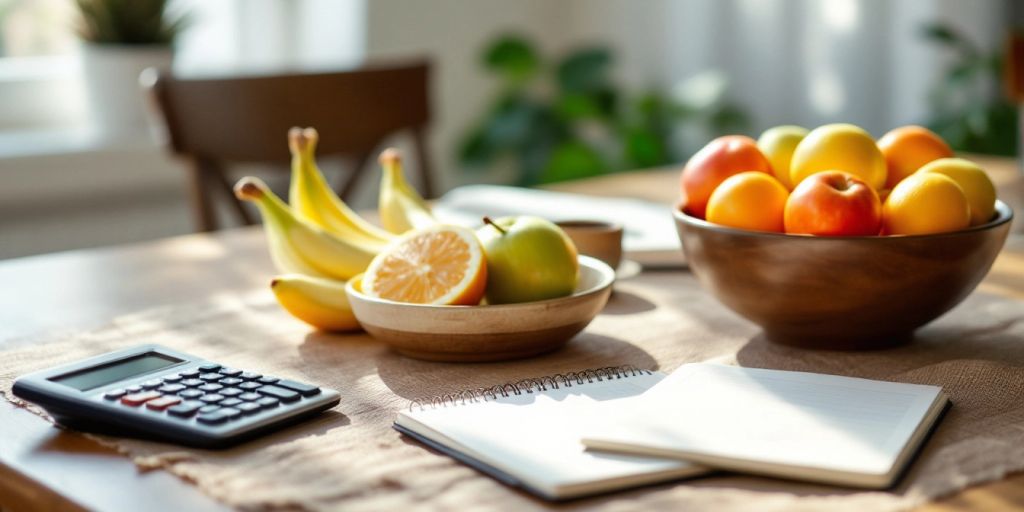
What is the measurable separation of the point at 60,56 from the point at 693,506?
2505mm

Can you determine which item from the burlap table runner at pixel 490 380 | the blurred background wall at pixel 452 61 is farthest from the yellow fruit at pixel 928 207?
the blurred background wall at pixel 452 61

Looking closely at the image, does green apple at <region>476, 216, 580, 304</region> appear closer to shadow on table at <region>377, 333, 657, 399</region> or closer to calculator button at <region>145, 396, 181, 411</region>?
shadow on table at <region>377, 333, 657, 399</region>

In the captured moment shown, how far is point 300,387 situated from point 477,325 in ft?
0.48

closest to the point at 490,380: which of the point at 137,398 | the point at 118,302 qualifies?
the point at 137,398

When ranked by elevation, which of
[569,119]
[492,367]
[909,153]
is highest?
[909,153]

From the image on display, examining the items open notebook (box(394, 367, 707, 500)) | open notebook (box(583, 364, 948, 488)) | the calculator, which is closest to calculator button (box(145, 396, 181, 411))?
the calculator

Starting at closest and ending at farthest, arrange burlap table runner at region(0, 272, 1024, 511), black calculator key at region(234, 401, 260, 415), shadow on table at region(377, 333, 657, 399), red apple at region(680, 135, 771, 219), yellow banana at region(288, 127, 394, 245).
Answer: burlap table runner at region(0, 272, 1024, 511) < black calculator key at region(234, 401, 260, 415) < shadow on table at region(377, 333, 657, 399) < red apple at region(680, 135, 771, 219) < yellow banana at region(288, 127, 394, 245)

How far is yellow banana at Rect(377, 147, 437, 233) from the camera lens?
1.16 m

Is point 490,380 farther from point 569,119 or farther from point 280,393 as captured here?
point 569,119

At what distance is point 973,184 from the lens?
2.92 ft

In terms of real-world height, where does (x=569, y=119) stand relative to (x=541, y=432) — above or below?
below

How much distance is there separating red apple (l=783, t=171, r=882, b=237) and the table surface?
0.25 meters

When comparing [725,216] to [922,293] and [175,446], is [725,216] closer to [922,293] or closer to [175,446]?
[922,293]

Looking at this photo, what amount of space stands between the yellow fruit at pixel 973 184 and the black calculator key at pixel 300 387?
49 cm
